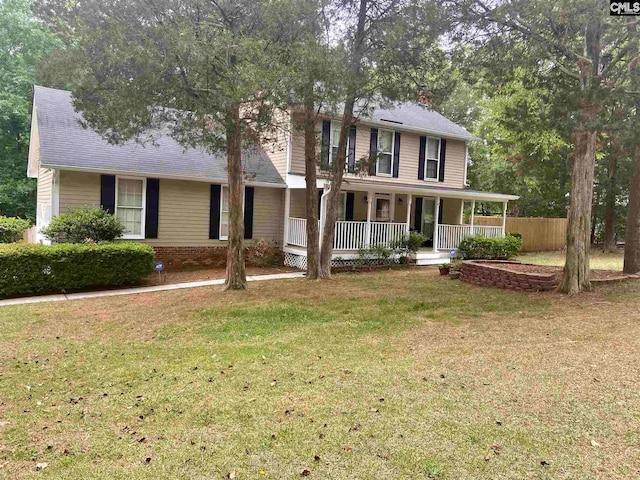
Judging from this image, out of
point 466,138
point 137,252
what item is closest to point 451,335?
point 137,252

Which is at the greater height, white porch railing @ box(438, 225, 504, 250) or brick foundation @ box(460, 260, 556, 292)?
white porch railing @ box(438, 225, 504, 250)

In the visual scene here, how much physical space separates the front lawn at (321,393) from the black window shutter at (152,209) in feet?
17.3

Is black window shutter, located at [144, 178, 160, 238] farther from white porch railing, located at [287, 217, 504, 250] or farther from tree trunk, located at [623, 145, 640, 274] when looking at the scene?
tree trunk, located at [623, 145, 640, 274]

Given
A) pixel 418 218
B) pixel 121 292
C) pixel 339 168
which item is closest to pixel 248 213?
pixel 339 168

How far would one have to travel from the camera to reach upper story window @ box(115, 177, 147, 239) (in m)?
12.6

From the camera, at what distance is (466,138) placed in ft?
58.4

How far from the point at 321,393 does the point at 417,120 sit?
1496 centimetres

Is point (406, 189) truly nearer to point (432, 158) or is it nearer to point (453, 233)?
point (453, 233)

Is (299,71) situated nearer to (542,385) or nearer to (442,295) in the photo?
(442,295)

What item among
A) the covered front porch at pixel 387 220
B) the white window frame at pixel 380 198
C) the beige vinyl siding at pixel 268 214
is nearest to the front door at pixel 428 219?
the covered front porch at pixel 387 220

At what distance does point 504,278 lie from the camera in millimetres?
10266

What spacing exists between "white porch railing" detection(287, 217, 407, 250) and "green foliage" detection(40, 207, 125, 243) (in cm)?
530

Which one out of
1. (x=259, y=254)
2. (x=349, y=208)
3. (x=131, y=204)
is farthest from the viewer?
(x=349, y=208)

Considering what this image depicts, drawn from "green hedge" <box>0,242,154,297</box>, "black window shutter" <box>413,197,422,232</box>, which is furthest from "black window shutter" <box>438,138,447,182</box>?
"green hedge" <box>0,242,154,297</box>
